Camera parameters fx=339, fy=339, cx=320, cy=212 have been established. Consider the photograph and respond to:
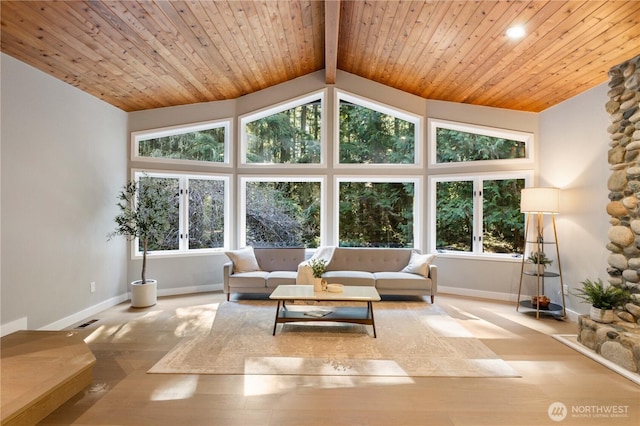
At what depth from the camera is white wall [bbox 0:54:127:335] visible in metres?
3.40

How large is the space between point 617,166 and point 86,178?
628 centimetres

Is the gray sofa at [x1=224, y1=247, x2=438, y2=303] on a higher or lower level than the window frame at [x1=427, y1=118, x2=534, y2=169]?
lower

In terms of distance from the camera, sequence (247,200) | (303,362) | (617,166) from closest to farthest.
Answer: (303,362) < (617,166) < (247,200)

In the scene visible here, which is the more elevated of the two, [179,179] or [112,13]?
[112,13]

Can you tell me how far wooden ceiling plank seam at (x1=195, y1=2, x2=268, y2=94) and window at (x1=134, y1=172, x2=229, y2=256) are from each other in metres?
1.75

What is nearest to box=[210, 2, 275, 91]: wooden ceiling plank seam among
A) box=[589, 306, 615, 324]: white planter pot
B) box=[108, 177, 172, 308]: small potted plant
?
box=[108, 177, 172, 308]: small potted plant

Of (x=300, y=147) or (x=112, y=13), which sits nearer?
(x=112, y=13)

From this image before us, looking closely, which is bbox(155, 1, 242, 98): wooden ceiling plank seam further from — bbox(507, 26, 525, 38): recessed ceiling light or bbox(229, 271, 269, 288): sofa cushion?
bbox(507, 26, 525, 38): recessed ceiling light

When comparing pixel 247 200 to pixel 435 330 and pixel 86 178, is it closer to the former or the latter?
pixel 86 178

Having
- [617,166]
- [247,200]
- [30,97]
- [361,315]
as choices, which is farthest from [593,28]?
[30,97]

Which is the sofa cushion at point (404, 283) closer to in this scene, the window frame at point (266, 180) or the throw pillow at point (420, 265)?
the throw pillow at point (420, 265)

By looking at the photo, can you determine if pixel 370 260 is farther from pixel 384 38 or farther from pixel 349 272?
pixel 384 38

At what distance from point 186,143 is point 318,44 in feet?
9.06

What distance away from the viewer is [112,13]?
316 centimetres
